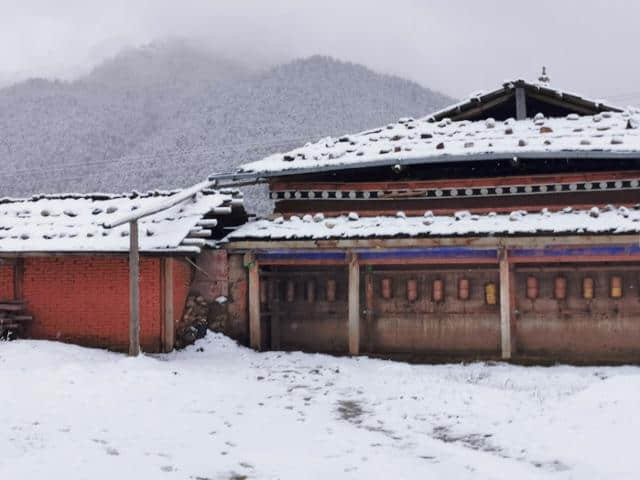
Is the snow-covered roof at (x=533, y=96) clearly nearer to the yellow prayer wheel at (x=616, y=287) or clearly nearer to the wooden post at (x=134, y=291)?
the yellow prayer wheel at (x=616, y=287)

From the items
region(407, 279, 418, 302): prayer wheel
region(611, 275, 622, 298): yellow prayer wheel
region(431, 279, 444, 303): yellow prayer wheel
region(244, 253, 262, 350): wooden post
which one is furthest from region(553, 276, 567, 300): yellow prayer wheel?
region(244, 253, 262, 350): wooden post

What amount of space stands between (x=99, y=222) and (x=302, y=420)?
803 centimetres

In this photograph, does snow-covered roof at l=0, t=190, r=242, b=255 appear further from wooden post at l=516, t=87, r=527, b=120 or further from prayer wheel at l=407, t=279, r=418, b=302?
wooden post at l=516, t=87, r=527, b=120

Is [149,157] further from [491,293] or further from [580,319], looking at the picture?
[580,319]

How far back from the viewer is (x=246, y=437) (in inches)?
318

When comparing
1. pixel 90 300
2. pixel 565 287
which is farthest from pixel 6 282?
pixel 565 287

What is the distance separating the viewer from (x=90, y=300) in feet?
48.5

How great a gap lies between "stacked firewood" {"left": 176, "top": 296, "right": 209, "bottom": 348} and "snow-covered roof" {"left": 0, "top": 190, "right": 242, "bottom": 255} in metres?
1.66

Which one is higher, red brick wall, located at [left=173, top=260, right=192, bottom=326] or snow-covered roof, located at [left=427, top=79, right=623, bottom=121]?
snow-covered roof, located at [left=427, top=79, right=623, bottom=121]

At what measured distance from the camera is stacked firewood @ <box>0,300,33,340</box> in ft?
47.7

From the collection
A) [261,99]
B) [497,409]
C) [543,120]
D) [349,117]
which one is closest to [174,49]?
[261,99]

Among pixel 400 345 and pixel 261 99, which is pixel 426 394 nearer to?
pixel 400 345

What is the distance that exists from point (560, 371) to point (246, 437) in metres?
7.54

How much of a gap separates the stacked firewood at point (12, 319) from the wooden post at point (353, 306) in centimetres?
662
